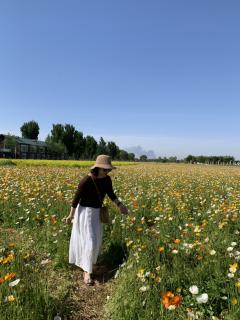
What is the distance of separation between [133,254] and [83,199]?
113 cm

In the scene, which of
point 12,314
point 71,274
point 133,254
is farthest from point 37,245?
point 12,314

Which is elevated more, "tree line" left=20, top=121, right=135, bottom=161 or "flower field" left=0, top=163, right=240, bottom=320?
"tree line" left=20, top=121, right=135, bottom=161

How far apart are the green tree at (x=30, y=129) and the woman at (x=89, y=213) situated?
125250 mm

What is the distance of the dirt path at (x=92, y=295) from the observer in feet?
13.8

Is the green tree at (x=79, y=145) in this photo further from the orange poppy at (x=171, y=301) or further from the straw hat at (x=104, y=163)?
the orange poppy at (x=171, y=301)

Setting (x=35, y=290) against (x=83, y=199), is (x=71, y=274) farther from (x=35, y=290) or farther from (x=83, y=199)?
(x=35, y=290)

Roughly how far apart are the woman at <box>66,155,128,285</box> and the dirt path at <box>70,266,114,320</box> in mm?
256

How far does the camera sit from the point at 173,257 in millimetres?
4996

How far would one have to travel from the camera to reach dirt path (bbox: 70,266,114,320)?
4.21 metres

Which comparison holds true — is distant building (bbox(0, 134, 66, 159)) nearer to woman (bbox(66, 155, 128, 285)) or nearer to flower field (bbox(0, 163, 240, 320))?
flower field (bbox(0, 163, 240, 320))

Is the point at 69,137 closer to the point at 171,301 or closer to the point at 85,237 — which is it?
the point at 85,237

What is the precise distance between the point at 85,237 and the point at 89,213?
356mm

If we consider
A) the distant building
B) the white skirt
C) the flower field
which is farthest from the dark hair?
the distant building

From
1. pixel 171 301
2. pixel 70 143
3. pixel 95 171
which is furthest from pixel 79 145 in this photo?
pixel 171 301
